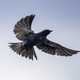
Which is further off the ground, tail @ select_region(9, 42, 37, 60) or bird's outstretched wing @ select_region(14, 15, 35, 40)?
bird's outstretched wing @ select_region(14, 15, 35, 40)

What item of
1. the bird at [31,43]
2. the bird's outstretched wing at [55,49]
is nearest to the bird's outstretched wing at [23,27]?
the bird at [31,43]

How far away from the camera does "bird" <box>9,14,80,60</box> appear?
2184 millimetres

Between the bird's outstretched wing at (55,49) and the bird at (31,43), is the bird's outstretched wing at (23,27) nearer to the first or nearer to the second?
the bird at (31,43)

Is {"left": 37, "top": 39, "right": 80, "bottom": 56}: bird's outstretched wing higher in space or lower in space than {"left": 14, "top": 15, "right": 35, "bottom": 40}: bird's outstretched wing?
lower

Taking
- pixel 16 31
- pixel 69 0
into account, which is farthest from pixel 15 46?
pixel 69 0

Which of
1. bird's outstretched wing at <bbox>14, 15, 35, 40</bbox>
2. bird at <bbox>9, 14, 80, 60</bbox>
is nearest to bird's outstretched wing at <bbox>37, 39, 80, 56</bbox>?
bird at <bbox>9, 14, 80, 60</bbox>

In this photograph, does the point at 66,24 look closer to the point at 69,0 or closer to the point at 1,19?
the point at 69,0

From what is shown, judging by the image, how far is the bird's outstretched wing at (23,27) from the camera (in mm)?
2230

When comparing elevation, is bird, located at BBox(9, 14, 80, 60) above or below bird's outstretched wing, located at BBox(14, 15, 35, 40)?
below

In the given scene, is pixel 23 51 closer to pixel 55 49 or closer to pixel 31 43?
pixel 31 43

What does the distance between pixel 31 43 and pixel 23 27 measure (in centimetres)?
11

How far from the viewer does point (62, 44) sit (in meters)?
2.23

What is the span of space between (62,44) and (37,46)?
143 mm

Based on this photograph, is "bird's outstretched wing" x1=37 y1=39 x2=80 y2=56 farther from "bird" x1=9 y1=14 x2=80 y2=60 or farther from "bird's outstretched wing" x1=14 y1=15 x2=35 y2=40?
"bird's outstretched wing" x1=14 y1=15 x2=35 y2=40
